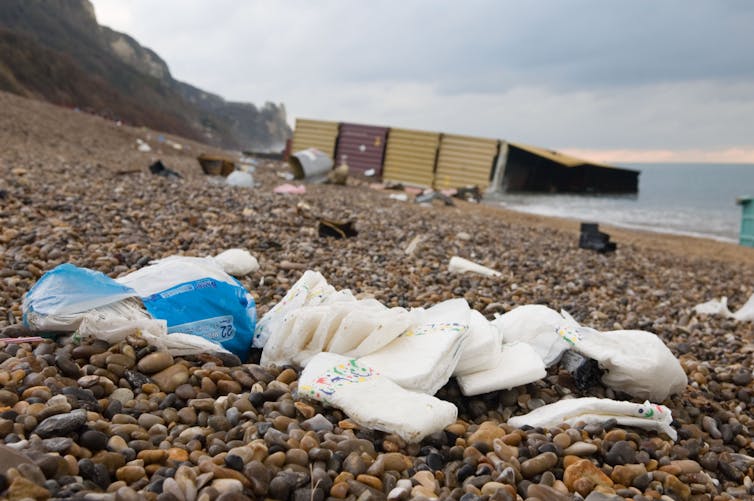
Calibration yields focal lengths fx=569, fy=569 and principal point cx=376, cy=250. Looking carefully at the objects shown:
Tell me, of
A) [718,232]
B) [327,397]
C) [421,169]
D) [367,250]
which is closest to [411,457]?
[327,397]

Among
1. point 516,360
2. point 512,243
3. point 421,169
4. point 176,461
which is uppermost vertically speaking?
point 421,169

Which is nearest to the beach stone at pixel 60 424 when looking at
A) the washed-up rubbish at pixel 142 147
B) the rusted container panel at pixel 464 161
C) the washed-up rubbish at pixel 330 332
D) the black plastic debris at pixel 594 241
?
the washed-up rubbish at pixel 330 332

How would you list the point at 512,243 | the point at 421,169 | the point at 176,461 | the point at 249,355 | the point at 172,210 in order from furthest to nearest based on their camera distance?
the point at 421,169 < the point at 512,243 < the point at 172,210 < the point at 249,355 < the point at 176,461

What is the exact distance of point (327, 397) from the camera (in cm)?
210

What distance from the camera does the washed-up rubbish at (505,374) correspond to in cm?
242

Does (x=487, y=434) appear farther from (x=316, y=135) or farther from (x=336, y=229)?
(x=316, y=135)

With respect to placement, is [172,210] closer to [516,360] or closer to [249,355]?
[249,355]

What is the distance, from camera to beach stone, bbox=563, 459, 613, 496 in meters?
1.79

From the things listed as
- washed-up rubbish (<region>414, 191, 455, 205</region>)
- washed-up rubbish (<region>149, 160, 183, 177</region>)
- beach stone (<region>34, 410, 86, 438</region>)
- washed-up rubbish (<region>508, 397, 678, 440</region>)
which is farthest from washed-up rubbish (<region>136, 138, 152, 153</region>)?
washed-up rubbish (<region>508, 397, 678, 440</region>)

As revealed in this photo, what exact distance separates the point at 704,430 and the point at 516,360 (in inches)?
35.4

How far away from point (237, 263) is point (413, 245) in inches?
84.9

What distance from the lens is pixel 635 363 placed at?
103 inches

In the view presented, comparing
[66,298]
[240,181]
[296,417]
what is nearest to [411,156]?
[240,181]

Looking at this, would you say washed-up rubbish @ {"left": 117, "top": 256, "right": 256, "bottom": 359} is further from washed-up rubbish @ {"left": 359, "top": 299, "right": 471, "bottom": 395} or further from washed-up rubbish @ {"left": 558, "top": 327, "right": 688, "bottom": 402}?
washed-up rubbish @ {"left": 558, "top": 327, "right": 688, "bottom": 402}
